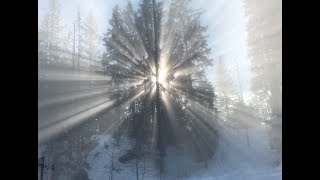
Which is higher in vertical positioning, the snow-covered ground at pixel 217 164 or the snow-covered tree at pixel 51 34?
the snow-covered tree at pixel 51 34

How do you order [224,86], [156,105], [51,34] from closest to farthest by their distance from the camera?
[156,105] → [51,34] → [224,86]

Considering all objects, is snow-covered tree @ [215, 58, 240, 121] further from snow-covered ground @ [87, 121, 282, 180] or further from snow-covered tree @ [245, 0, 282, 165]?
snow-covered tree @ [245, 0, 282, 165]

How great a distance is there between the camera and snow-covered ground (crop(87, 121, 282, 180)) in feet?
123

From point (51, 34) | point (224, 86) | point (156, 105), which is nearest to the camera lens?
point (156, 105)

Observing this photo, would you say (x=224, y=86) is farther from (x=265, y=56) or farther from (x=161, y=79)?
(x=161, y=79)

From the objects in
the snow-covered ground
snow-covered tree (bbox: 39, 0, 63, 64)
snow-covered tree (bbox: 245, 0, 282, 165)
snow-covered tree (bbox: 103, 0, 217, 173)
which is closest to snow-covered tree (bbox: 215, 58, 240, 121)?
the snow-covered ground

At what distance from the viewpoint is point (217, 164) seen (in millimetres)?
40312

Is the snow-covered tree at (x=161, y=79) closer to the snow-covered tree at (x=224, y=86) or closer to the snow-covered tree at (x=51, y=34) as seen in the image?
the snow-covered tree at (x=51, y=34)

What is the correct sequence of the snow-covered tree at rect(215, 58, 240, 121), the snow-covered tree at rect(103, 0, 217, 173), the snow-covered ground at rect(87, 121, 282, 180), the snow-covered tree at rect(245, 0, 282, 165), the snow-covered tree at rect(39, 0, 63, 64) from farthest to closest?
1. the snow-covered tree at rect(215, 58, 240, 121)
2. the snow-covered tree at rect(39, 0, 63, 64)
3. the snow-covered tree at rect(245, 0, 282, 165)
4. the snow-covered ground at rect(87, 121, 282, 180)
5. the snow-covered tree at rect(103, 0, 217, 173)

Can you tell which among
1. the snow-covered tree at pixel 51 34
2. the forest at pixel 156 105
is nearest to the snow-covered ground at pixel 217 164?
the forest at pixel 156 105

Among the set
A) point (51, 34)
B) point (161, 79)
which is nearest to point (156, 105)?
point (161, 79)

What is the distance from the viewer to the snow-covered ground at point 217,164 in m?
37.5
